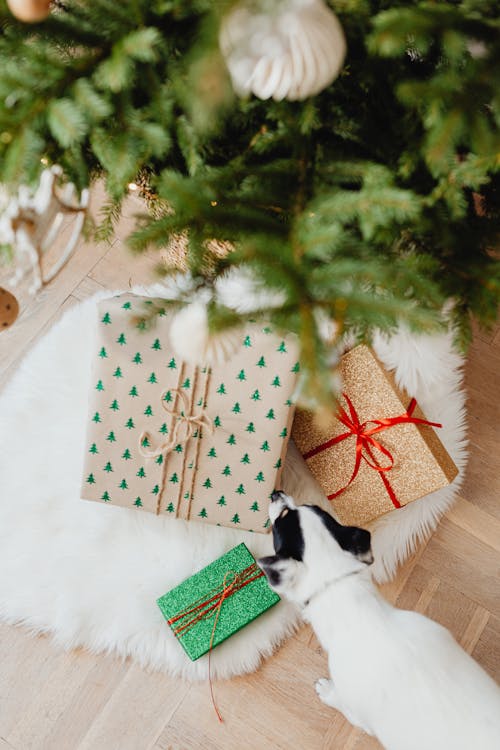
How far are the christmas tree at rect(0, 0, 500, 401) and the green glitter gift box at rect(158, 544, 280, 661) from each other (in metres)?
0.61

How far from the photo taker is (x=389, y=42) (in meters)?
Answer: 0.55

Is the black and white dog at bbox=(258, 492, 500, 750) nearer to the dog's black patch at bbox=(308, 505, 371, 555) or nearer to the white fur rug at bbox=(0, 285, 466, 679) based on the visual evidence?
the dog's black patch at bbox=(308, 505, 371, 555)

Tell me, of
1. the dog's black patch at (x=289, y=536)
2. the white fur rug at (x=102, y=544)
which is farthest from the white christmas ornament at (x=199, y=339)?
the white fur rug at (x=102, y=544)

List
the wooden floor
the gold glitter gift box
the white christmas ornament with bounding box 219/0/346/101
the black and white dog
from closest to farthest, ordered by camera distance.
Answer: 1. the white christmas ornament with bounding box 219/0/346/101
2. the black and white dog
3. the gold glitter gift box
4. the wooden floor

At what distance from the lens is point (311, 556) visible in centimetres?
Answer: 95

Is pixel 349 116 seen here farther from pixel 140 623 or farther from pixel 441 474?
pixel 140 623

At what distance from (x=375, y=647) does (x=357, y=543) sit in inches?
6.4

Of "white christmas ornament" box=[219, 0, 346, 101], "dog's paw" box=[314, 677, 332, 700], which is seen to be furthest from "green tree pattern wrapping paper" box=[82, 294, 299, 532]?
"white christmas ornament" box=[219, 0, 346, 101]

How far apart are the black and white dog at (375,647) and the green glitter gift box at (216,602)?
21cm

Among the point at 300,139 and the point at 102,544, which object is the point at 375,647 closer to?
the point at 102,544

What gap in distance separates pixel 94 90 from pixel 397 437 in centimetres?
72

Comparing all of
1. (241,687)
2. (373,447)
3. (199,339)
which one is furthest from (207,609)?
(199,339)

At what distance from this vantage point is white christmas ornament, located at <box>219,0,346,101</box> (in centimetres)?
51

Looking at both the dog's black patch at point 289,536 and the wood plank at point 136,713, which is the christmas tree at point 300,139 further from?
the wood plank at point 136,713
